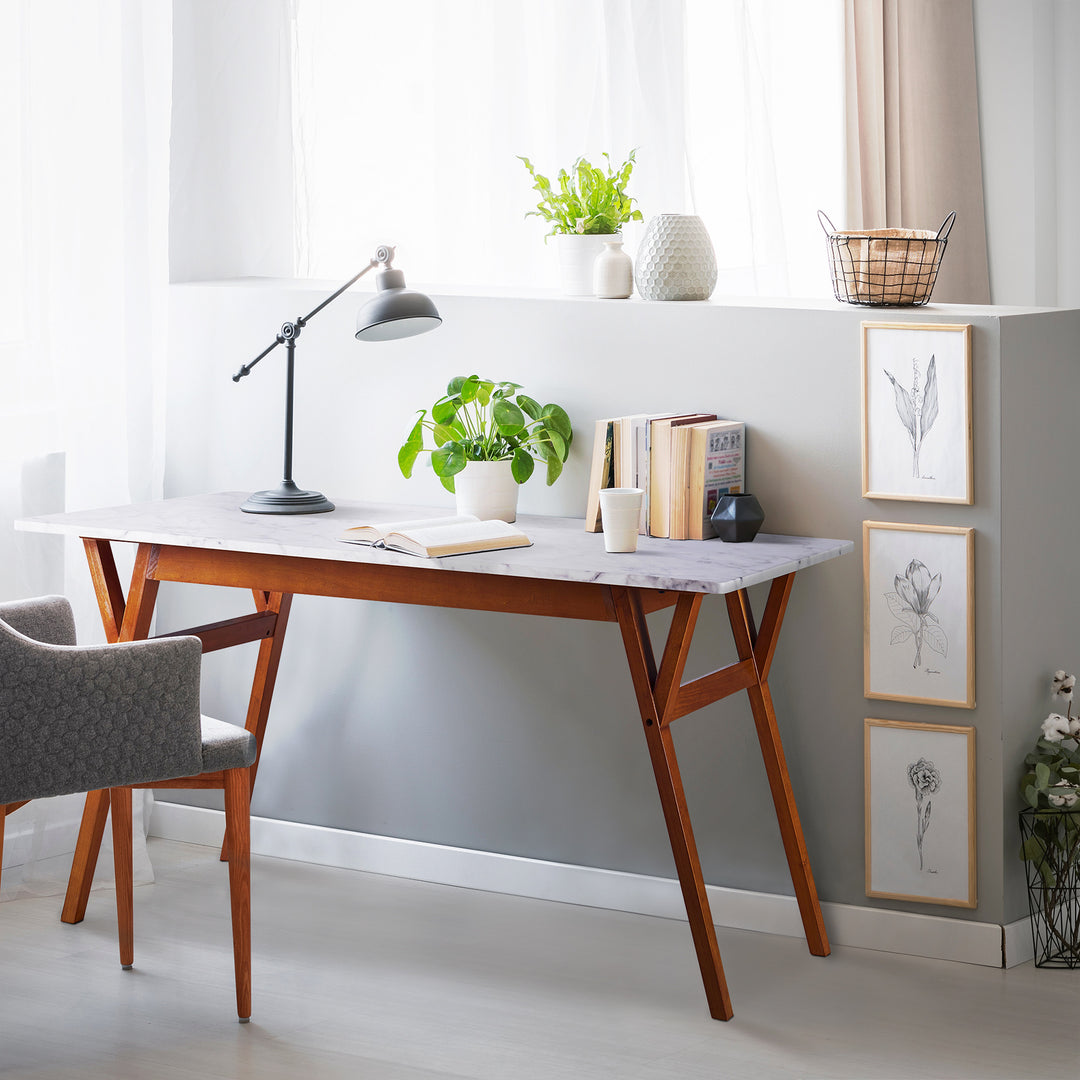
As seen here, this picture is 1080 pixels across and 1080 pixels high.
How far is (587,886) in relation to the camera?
136 inches

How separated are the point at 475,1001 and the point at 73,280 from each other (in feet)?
5.86

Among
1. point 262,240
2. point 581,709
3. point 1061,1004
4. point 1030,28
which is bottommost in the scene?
point 1061,1004

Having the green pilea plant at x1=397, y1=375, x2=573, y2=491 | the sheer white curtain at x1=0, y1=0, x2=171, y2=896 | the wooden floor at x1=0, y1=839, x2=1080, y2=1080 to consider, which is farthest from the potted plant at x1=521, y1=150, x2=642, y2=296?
the wooden floor at x1=0, y1=839, x2=1080, y2=1080

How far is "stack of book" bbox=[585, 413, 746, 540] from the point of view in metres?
3.09

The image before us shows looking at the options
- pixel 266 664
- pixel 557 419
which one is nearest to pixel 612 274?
pixel 557 419

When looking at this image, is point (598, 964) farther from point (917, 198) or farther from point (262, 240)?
point (917, 198)

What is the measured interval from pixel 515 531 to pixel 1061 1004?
4.17ft

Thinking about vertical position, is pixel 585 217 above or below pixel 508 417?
above

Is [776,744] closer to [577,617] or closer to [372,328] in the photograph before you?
[577,617]

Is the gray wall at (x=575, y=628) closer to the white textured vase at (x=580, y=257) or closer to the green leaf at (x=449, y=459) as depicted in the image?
the white textured vase at (x=580, y=257)

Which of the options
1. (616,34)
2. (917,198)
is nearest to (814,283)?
(917,198)

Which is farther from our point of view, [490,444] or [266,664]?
[266,664]

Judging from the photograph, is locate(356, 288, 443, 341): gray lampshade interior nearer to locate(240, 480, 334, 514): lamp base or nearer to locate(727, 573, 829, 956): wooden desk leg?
locate(240, 480, 334, 514): lamp base

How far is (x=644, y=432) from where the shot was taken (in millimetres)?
3139
